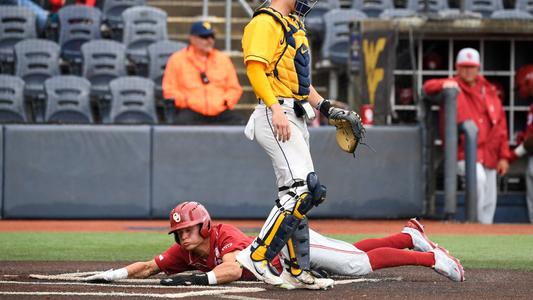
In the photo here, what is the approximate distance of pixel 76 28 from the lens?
53.2 ft

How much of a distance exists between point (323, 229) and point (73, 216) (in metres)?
3.28

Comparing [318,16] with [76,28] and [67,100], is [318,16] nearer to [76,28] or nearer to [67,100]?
[76,28]

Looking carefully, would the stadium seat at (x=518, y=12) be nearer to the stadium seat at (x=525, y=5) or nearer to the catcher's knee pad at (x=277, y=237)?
the stadium seat at (x=525, y=5)

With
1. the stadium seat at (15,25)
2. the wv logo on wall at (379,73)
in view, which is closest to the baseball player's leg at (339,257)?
the wv logo on wall at (379,73)

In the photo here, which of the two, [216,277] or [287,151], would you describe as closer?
[216,277]

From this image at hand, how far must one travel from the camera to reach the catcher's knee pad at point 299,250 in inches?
A: 252

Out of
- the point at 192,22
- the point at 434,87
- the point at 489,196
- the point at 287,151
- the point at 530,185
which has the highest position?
the point at 192,22

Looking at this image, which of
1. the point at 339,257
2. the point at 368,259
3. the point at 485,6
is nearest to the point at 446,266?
the point at 368,259

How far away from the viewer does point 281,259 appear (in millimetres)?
6586

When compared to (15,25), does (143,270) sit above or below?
below

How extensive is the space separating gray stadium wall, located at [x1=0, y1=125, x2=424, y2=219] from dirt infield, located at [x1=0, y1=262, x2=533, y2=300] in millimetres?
5882

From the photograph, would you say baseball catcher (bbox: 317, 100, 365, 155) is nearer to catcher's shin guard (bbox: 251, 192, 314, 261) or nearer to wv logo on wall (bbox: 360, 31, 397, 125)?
catcher's shin guard (bbox: 251, 192, 314, 261)

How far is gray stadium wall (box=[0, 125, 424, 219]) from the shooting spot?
13383 millimetres

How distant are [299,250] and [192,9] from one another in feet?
39.4
